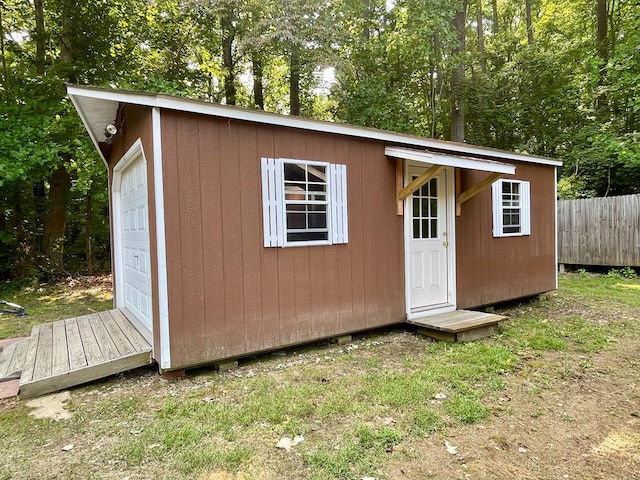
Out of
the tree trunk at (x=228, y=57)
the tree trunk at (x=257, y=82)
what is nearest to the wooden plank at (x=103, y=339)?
the tree trunk at (x=228, y=57)

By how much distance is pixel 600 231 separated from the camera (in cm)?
942

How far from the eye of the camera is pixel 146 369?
3.88 meters

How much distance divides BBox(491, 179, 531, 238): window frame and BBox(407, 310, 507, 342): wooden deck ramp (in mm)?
1757

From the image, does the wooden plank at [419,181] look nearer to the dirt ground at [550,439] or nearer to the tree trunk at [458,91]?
the dirt ground at [550,439]

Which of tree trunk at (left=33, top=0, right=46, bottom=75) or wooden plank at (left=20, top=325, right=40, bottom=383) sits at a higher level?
tree trunk at (left=33, top=0, right=46, bottom=75)

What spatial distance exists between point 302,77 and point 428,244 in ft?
29.3

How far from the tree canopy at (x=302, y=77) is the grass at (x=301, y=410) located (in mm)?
6311

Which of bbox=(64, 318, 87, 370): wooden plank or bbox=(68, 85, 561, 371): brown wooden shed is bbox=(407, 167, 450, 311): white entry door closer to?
bbox=(68, 85, 561, 371): brown wooden shed

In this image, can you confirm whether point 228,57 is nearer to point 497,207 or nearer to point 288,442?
point 497,207

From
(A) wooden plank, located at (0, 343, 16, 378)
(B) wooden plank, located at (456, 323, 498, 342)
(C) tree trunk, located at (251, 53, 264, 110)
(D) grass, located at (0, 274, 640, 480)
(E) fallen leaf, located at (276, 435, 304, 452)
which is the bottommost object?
(E) fallen leaf, located at (276, 435, 304, 452)

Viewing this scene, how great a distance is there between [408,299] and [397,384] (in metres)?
1.89

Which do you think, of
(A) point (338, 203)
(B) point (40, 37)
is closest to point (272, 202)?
(A) point (338, 203)

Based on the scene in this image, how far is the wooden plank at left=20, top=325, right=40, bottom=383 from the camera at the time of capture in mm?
3265

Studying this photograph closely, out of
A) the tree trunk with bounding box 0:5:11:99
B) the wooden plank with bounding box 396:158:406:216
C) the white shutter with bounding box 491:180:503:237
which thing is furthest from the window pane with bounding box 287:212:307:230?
the tree trunk with bounding box 0:5:11:99
